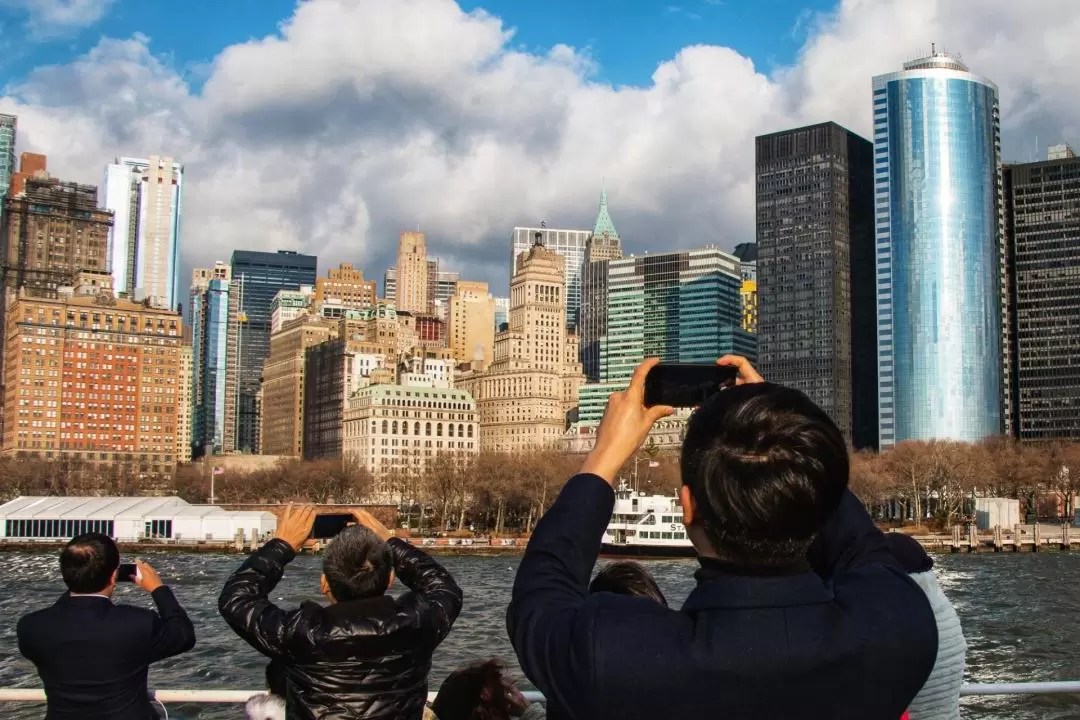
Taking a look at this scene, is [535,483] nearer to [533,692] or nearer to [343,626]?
[533,692]

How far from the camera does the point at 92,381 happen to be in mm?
153500

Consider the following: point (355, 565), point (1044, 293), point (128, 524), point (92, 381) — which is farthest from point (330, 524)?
point (92, 381)

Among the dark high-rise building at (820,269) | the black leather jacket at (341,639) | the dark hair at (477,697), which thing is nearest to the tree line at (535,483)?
the dark high-rise building at (820,269)

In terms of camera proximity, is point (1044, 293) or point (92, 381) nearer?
point (1044, 293)

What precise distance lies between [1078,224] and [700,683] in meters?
160

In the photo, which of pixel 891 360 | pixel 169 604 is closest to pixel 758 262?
pixel 891 360

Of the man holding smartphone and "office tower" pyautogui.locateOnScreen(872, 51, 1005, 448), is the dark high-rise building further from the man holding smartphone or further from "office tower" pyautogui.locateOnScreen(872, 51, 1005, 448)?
the man holding smartphone

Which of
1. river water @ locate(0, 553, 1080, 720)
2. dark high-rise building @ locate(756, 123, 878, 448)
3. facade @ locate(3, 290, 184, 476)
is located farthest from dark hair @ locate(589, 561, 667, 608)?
dark high-rise building @ locate(756, 123, 878, 448)

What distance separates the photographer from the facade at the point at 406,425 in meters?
165

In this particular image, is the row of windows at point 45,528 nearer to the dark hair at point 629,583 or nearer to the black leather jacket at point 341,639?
the black leather jacket at point 341,639

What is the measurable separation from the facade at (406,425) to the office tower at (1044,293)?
71.6 meters

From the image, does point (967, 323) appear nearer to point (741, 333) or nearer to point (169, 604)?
point (741, 333)

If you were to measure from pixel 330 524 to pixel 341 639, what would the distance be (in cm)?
67

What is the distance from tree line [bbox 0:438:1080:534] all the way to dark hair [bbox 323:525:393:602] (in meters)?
83.7
